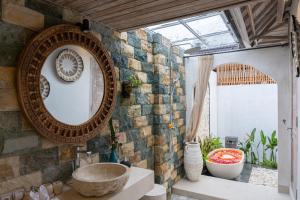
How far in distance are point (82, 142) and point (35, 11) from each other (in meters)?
1.10

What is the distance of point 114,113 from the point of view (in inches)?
90.3

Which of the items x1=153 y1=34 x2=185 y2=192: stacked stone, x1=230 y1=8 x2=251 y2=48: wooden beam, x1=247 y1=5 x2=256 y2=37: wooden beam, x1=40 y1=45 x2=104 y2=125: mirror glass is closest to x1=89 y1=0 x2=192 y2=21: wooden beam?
x1=40 y1=45 x2=104 y2=125: mirror glass

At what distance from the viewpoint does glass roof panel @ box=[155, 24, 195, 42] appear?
9.93 feet

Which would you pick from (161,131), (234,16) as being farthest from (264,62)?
(161,131)

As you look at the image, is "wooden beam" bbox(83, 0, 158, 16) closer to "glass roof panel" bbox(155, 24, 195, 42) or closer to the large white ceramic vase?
"glass roof panel" bbox(155, 24, 195, 42)

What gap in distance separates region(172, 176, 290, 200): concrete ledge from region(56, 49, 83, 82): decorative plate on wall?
8.68 ft

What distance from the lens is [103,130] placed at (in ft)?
6.97

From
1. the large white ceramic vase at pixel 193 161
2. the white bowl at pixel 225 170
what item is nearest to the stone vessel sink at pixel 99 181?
the large white ceramic vase at pixel 193 161

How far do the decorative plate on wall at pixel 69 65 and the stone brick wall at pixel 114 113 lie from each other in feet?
0.81

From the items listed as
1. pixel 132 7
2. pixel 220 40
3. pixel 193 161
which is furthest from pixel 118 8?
pixel 193 161

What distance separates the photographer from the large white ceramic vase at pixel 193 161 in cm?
367

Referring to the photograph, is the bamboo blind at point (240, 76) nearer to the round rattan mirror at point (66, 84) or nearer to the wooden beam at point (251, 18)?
the wooden beam at point (251, 18)

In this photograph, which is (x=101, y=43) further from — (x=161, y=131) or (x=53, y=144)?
(x=161, y=131)

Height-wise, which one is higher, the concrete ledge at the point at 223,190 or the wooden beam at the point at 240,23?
the wooden beam at the point at 240,23
